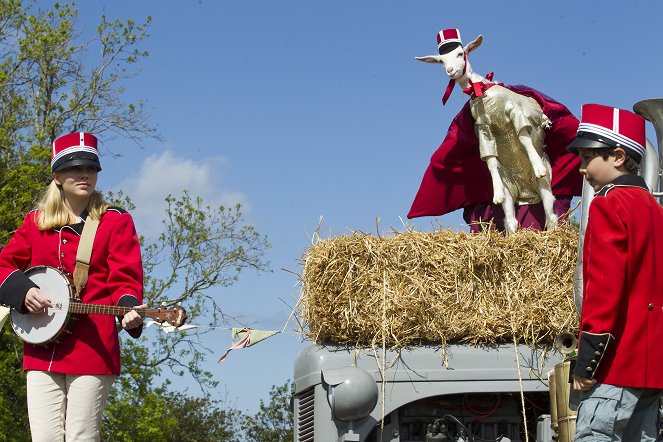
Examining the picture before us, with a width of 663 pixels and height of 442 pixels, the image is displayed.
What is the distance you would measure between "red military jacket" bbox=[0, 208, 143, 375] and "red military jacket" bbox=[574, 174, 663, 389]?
7.19 ft

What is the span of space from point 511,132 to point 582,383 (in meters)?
3.04

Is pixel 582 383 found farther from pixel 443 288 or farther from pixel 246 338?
pixel 246 338

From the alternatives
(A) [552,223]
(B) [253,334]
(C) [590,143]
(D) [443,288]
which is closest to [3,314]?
(B) [253,334]

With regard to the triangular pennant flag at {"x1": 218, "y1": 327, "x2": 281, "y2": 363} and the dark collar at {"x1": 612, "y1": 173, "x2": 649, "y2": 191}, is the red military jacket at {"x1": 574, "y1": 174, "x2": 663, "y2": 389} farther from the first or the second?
the triangular pennant flag at {"x1": 218, "y1": 327, "x2": 281, "y2": 363}

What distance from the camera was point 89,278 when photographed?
541 cm

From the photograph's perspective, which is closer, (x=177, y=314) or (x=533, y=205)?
(x=177, y=314)

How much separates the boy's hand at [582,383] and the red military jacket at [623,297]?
24 mm

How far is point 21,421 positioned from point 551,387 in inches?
661

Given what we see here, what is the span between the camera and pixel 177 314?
535cm

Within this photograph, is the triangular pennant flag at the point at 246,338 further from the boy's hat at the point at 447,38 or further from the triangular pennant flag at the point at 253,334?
the boy's hat at the point at 447,38

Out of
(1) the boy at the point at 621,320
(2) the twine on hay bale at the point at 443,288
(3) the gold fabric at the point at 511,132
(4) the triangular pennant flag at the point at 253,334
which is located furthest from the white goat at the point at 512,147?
(1) the boy at the point at 621,320

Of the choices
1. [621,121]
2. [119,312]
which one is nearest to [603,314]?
[621,121]

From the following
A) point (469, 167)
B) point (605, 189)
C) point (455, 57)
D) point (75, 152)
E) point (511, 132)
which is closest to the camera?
point (605, 189)

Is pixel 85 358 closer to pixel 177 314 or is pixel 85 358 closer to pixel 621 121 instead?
pixel 177 314
